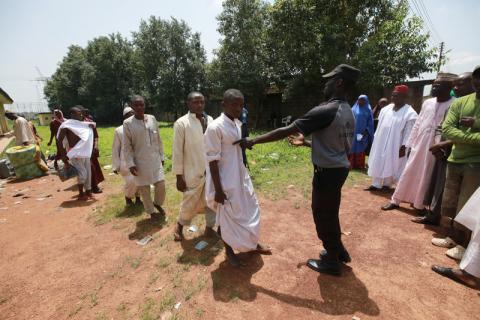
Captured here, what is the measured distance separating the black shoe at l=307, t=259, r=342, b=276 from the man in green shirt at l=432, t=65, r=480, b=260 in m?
1.50

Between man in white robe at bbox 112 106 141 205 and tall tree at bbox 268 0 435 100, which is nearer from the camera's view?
man in white robe at bbox 112 106 141 205

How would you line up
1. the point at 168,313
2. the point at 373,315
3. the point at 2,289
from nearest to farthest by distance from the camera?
1. the point at 373,315
2. the point at 168,313
3. the point at 2,289

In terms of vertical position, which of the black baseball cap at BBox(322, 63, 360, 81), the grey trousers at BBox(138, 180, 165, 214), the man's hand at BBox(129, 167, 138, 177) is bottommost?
the grey trousers at BBox(138, 180, 165, 214)

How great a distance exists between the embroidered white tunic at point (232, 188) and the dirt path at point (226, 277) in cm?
45

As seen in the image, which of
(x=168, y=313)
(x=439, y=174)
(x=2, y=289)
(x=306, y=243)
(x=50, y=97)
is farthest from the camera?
(x=50, y=97)

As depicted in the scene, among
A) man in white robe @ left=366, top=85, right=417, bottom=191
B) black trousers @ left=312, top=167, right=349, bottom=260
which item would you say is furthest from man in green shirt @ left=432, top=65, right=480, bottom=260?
man in white robe @ left=366, top=85, right=417, bottom=191

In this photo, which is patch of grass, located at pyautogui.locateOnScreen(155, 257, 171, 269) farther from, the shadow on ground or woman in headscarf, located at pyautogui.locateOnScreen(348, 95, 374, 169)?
woman in headscarf, located at pyautogui.locateOnScreen(348, 95, 374, 169)

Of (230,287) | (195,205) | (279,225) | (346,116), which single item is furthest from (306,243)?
(346,116)

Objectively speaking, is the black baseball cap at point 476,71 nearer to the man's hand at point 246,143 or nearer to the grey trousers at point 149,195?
the man's hand at point 246,143

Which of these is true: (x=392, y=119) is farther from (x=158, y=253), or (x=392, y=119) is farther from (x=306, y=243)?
(x=158, y=253)

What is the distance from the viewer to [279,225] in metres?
4.27

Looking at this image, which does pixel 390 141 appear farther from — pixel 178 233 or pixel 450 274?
pixel 178 233

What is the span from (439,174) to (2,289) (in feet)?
19.1

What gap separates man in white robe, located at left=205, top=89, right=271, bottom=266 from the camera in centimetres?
288
